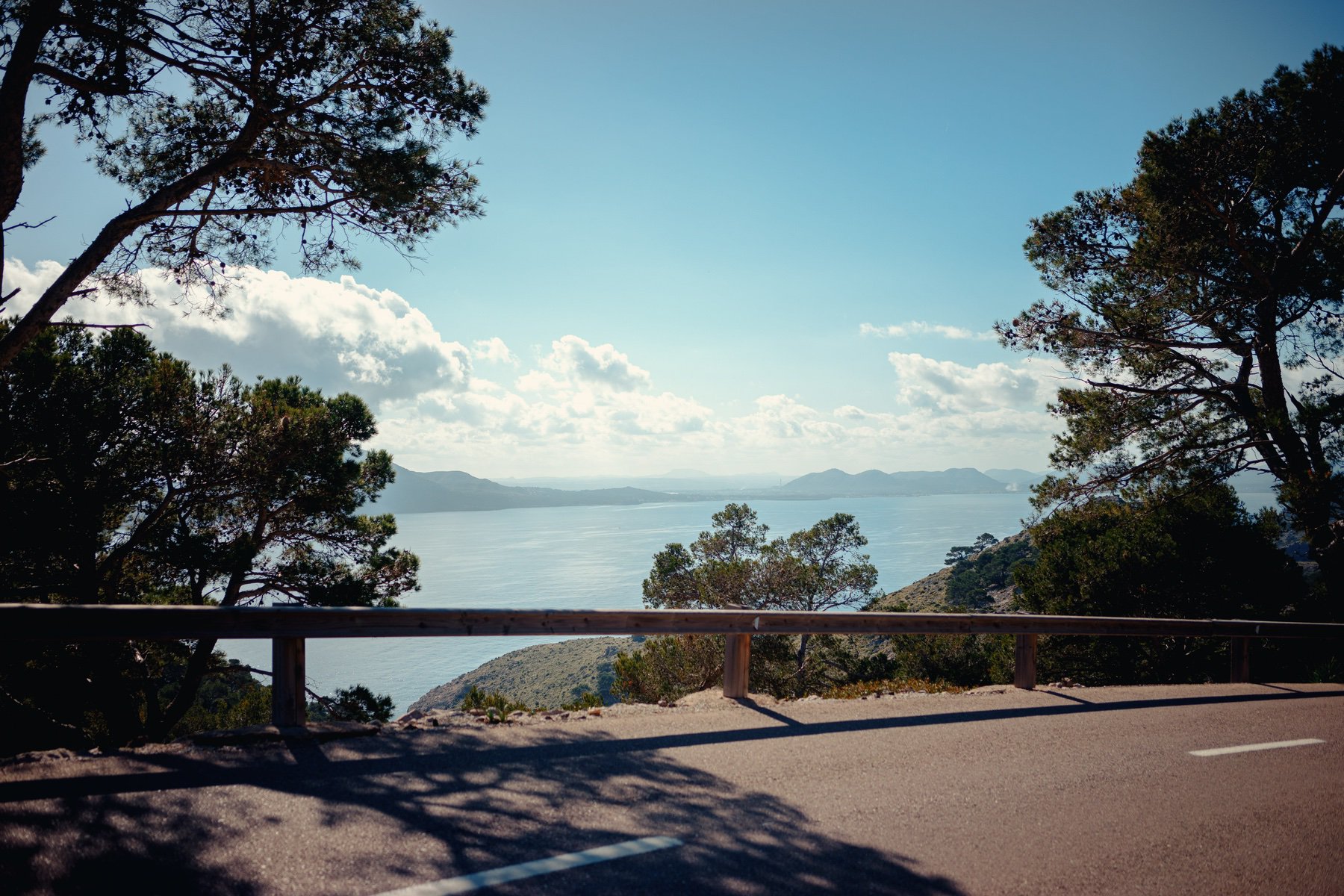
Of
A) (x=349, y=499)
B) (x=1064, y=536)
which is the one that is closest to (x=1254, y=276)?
(x=1064, y=536)

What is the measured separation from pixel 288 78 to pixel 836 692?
31.0 ft

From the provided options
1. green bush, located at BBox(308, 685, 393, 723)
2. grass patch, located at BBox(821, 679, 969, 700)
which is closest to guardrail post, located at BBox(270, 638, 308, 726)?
grass patch, located at BBox(821, 679, 969, 700)

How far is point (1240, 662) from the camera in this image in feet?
34.9

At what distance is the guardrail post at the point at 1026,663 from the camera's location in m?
8.97

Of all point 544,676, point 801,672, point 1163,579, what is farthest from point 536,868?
point 544,676

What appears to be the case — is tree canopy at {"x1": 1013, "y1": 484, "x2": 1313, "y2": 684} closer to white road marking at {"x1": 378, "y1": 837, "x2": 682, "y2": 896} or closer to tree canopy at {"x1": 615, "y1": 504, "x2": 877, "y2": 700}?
tree canopy at {"x1": 615, "y1": 504, "x2": 877, "y2": 700}

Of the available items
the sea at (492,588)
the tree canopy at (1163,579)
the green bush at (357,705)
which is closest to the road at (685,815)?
the green bush at (357,705)

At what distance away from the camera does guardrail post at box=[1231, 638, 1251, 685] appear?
10.6 metres

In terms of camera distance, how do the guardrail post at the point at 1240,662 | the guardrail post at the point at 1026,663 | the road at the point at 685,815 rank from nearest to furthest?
the road at the point at 685,815 → the guardrail post at the point at 1026,663 → the guardrail post at the point at 1240,662

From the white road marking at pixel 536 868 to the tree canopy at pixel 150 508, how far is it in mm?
12009

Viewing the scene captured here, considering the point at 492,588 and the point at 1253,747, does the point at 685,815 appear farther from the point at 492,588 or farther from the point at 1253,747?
the point at 492,588

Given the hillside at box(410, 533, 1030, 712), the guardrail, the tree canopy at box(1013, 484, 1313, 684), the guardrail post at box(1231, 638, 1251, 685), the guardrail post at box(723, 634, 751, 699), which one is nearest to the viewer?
the guardrail

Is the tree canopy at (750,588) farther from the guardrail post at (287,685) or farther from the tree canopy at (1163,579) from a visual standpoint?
the guardrail post at (287,685)

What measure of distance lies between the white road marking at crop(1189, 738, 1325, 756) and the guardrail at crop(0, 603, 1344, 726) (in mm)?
2197
